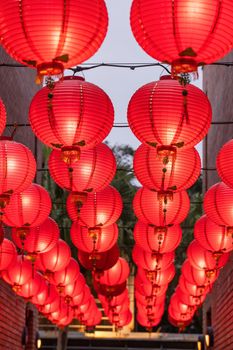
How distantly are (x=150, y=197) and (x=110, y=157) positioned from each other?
1.24 meters

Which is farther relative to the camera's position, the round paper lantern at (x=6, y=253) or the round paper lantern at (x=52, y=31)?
the round paper lantern at (x=6, y=253)

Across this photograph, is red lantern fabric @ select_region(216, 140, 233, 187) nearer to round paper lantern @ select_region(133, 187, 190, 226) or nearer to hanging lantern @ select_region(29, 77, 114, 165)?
hanging lantern @ select_region(29, 77, 114, 165)

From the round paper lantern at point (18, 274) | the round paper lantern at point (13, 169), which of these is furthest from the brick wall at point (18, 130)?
the round paper lantern at point (13, 169)

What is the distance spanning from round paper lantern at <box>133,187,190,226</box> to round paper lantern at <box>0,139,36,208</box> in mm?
1978

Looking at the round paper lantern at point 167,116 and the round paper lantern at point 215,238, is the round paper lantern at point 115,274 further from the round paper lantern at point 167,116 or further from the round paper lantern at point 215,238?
the round paper lantern at point 167,116

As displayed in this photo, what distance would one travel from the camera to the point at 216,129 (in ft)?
55.3

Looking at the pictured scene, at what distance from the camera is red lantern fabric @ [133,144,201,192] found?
334 inches

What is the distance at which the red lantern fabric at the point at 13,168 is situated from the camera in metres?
8.18

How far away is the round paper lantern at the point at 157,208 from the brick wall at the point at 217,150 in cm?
347

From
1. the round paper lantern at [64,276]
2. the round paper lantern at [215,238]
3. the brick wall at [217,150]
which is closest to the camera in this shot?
the round paper lantern at [215,238]

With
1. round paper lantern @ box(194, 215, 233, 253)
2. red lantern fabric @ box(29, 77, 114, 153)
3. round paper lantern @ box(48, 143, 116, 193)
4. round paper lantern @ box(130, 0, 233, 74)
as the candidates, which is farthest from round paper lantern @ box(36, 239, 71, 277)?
round paper lantern @ box(130, 0, 233, 74)

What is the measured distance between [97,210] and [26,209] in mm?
1002

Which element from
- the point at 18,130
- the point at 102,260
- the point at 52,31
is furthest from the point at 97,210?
the point at 18,130

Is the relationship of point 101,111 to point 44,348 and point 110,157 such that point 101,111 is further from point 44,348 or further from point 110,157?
point 44,348
